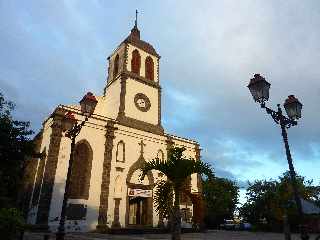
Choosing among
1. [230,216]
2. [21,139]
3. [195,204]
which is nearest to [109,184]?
[21,139]

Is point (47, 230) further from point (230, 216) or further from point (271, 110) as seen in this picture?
point (230, 216)

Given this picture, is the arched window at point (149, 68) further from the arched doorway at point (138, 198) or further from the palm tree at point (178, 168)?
the palm tree at point (178, 168)

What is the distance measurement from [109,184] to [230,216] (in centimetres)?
3367

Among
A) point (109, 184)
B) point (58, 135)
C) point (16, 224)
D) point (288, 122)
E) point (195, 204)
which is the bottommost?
point (16, 224)

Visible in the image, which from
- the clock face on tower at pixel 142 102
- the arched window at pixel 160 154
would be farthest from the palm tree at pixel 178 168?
the clock face on tower at pixel 142 102

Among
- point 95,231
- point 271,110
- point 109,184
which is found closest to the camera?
point 271,110

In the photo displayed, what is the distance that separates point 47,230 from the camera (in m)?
26.5

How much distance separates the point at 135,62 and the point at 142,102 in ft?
17.2

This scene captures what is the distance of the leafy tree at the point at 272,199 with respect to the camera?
4192 cm

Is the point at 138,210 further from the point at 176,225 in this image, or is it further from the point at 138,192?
the point at 176,225

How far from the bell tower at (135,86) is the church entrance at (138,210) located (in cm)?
738

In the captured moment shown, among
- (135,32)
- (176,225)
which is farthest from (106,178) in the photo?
(135,32)

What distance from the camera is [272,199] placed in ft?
149

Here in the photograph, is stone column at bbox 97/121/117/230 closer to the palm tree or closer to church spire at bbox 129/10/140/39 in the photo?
church spire at bbox 129/10/140/39
